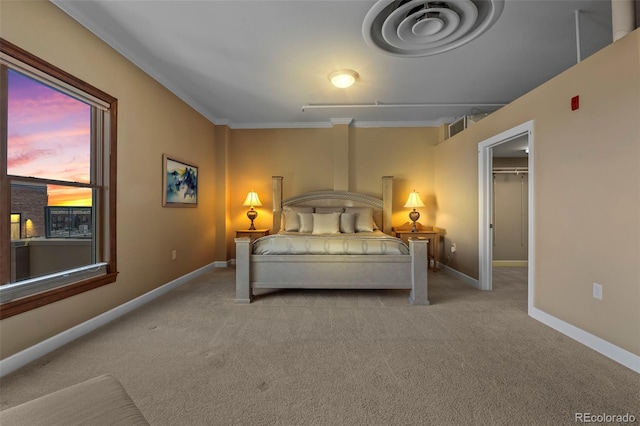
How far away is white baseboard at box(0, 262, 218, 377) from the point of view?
1746 mm

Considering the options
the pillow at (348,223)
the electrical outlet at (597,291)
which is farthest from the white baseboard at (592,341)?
the pillow at (348,223)

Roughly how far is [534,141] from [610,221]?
40.1 inches

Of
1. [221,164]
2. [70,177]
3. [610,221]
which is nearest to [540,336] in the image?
[610,221]

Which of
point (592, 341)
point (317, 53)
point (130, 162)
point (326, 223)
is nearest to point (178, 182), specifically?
point (130, 162)

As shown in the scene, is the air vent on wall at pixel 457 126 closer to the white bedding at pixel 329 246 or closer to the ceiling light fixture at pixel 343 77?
the ceiling light fixture at pixel 343 77

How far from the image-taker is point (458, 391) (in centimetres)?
155

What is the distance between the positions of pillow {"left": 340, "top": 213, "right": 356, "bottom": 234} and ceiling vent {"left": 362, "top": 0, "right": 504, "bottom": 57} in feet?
8.26

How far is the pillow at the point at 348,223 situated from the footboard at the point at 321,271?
143 centimetres

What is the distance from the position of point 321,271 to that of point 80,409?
2408mm

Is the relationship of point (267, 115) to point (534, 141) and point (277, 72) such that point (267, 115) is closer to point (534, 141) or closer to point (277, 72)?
point (277, 72)

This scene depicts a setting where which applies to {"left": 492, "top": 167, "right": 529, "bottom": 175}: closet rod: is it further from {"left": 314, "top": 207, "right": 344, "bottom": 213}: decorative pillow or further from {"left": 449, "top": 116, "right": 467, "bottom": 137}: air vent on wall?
{"left": 314, "top": 207, "right": 344, "bottom": 213}: decorative pillow

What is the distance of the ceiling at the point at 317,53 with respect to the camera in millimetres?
2162

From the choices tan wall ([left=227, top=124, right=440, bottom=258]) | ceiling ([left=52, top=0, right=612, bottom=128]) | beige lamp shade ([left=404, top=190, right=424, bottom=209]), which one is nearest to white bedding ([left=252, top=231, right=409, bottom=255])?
beige lamp shade ([left=404, top=190, right=424, bottom=209])

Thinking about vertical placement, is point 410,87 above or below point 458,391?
above
